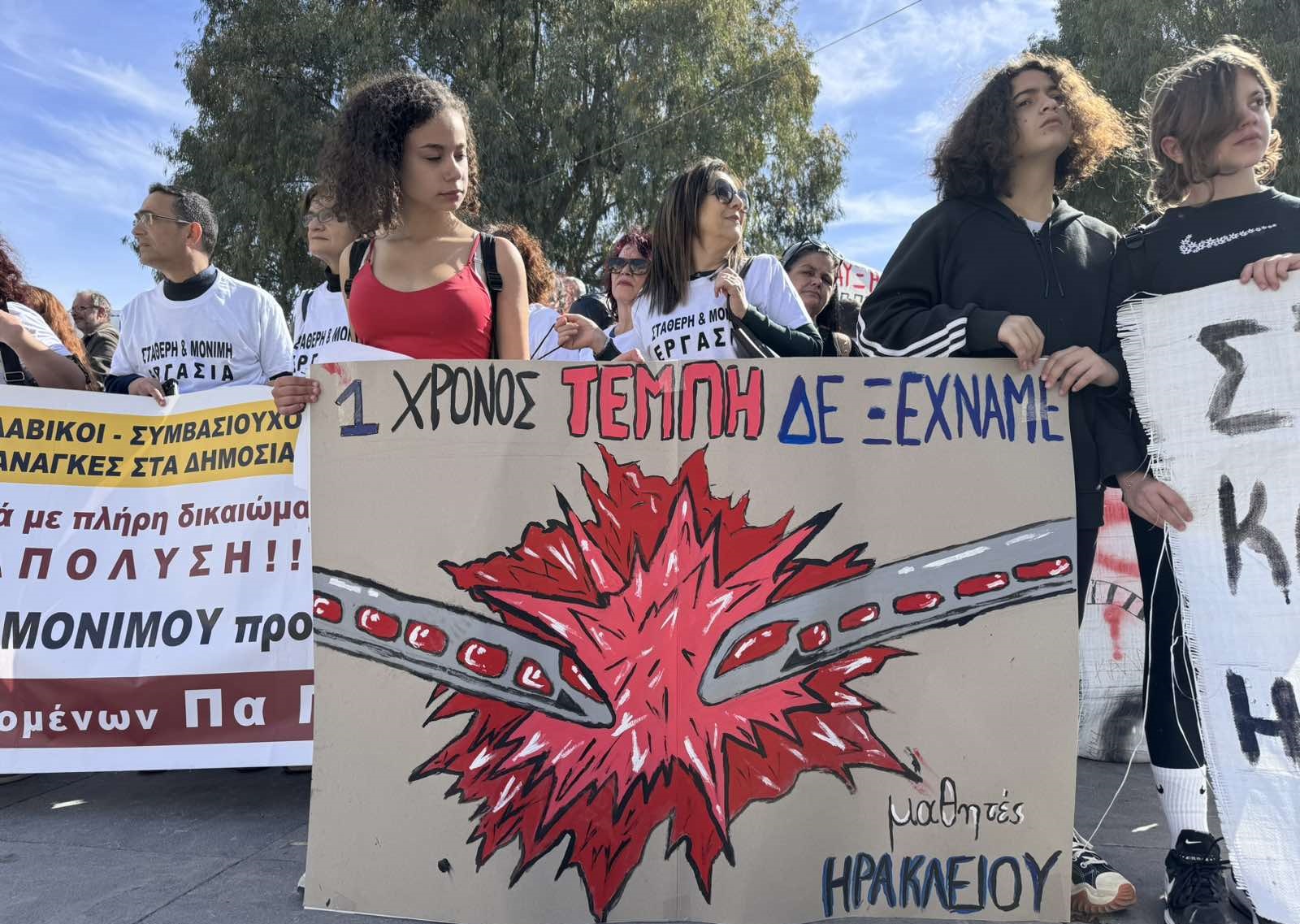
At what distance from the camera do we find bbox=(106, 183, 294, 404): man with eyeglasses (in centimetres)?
381

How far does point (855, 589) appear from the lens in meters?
2.27

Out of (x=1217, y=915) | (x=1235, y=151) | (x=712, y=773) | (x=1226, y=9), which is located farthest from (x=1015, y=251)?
(x=1226, y=9)

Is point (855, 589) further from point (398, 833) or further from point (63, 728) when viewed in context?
point (63, 728)

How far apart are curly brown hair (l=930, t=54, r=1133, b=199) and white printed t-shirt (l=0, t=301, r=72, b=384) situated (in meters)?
3.26

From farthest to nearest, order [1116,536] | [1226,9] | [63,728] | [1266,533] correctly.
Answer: [1226,9] → [1116,536] → [63,728] → [1266,533]

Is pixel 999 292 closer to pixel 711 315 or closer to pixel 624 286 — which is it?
pixel 711 315

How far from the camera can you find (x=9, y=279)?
398 centimetres

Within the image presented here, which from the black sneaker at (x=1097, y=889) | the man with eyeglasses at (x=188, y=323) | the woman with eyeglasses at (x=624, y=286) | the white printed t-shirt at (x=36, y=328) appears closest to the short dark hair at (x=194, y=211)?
the man with eyeglasses at (x=188, y=323)

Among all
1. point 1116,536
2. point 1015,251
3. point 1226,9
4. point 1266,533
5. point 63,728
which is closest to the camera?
point 1266,533

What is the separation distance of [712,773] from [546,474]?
0.74 m

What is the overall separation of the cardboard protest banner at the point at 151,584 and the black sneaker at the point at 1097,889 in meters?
2.15

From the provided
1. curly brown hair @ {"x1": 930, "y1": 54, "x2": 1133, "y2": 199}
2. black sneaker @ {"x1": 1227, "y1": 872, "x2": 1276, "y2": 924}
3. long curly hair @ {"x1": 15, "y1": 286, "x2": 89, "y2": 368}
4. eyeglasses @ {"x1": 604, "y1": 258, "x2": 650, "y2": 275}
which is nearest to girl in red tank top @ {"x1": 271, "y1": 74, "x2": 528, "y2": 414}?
curly brown hair @ {"x1": 930, "y1": 54, "x2": 1133, "y2": 199}

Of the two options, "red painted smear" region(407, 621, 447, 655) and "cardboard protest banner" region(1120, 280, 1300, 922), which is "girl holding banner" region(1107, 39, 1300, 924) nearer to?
"cardboard protest banner" region(1120, 280, 1300, 922)

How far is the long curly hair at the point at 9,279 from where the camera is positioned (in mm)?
3941
